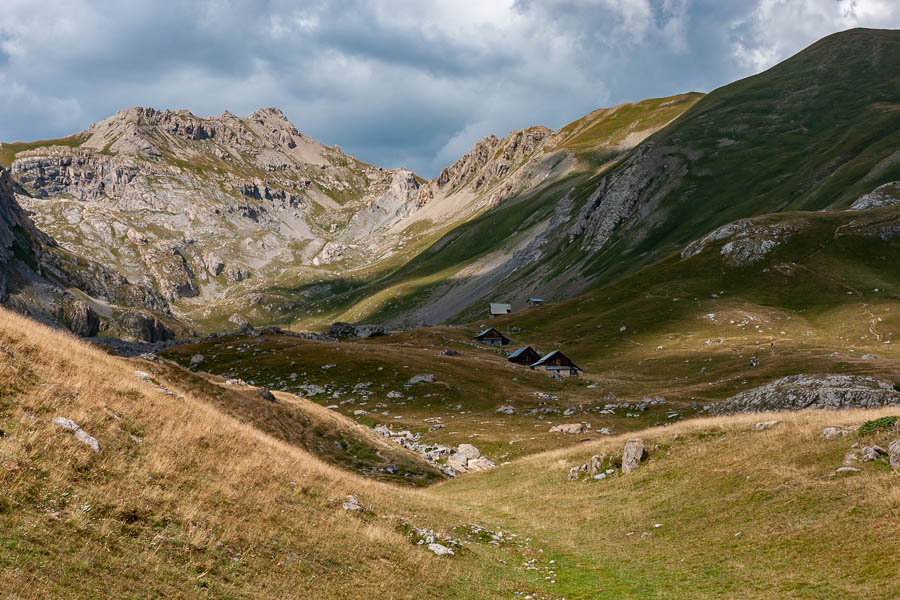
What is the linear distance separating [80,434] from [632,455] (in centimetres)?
2706


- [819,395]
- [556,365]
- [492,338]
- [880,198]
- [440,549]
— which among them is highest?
[880,198]

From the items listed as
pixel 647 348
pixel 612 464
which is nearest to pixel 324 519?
pixel 612 464

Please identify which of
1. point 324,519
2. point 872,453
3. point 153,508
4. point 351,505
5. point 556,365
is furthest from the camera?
point 556,365

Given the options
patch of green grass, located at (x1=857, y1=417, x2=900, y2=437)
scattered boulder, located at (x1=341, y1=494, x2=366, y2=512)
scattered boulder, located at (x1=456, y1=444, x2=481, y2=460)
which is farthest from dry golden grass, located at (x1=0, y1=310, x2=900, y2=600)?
scattered boulder, located at (x1=456, y1=444, x2=481, y2=460)

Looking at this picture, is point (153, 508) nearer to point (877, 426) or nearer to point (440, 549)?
point (440, 549)

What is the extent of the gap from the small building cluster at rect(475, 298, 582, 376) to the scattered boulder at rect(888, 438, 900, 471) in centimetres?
8253

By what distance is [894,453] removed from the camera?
19.3m

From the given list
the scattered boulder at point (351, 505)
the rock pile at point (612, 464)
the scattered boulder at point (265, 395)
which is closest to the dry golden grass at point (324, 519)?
the scattered boulder at point (351, 505)

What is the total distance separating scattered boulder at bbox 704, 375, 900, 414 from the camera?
48.7 metres

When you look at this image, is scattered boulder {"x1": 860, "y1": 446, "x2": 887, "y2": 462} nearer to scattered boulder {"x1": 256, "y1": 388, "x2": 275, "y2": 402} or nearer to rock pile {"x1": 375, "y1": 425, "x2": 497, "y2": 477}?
rock pile {"x1": 375, "y1": 425, "x2": 497, "y2": 477}

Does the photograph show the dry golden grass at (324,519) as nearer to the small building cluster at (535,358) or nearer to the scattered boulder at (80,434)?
the scattered boulder at (80,434)

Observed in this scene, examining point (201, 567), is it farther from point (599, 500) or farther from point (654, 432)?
point (654, 432)

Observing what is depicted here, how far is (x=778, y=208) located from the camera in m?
185

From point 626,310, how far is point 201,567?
136314mm
